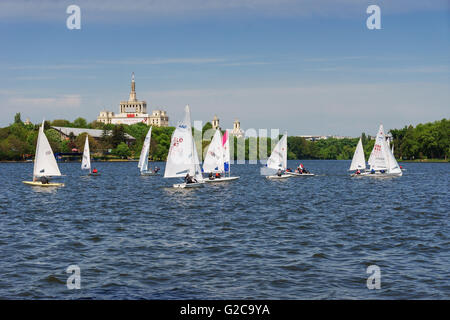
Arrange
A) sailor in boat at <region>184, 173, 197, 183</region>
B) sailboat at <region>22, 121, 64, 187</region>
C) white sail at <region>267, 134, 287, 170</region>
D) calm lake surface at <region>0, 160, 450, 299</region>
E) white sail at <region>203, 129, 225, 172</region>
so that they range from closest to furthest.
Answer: calm lake surface at <region>0, 160, 450, 299</region>, sailor in boat at <region>184, 173, 197, 183</region>, sailboat at <region>22, 121, 64, 187</region>, white sail at <region>203, 129, 225, 172</region>, white sail at <region>267, 134, 287, 170</region>

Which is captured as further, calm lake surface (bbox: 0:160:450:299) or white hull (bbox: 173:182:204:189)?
white hull (bbox: 173:182:204:189)

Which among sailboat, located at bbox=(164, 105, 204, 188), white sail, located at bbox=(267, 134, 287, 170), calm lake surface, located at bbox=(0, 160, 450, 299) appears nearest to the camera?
calm lake surface, located at bbox=(0, 160, 450, 299)

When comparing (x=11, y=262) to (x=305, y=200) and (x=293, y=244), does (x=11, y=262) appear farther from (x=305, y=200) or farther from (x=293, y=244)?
(x=305, y=200)

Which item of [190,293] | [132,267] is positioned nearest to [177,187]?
[132,267]

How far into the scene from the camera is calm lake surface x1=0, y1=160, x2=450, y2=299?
51.3 ft

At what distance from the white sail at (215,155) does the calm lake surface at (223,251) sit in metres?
23.2

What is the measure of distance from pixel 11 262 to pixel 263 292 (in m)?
10.1

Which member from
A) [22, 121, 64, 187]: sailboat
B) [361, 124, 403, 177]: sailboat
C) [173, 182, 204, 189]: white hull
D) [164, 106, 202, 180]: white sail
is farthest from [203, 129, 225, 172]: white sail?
[361, 124, 403, 177]: sailboat

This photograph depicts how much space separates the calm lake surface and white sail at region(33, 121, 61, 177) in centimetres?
1487

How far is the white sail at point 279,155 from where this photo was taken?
242 ft

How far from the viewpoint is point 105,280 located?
16.7 metres

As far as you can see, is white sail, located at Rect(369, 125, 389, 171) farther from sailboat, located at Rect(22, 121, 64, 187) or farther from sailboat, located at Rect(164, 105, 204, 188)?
sailboat, located at Rect(22, 121, 64, 187)

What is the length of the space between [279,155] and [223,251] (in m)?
54.4

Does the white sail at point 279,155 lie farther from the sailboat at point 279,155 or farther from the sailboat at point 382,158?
the sailboat at point 382,158
